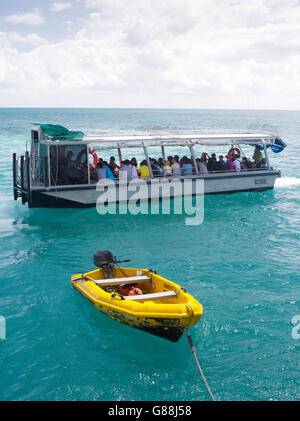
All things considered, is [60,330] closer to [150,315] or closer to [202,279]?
[150,315]

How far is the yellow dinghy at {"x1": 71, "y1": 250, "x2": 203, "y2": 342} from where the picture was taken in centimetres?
713

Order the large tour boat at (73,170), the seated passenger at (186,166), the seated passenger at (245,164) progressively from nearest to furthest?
the large tour boat at (73,170)
the seated passenger at (186,166)
the seated passenger at (245,164)

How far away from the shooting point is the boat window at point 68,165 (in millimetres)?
15008

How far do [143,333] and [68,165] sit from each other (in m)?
8.98

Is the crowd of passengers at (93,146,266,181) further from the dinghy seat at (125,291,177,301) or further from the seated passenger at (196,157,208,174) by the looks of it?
the dinghy seat at (125,291,177,301)

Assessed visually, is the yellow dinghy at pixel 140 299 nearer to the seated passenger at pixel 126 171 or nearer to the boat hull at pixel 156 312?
the boat hull at pixel 156 312

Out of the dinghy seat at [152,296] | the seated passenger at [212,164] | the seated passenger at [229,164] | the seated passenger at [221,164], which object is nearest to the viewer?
the dinghy seat at [152,296]

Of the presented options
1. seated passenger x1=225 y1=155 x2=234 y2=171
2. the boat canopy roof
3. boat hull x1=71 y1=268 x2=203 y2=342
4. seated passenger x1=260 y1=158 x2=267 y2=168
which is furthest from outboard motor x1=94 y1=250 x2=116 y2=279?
seated passenger x1=260 y1=158 x2=267 y2=168

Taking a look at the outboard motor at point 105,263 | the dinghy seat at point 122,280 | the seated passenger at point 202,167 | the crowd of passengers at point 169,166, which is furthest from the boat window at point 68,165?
the dinghy seat at point 122,280

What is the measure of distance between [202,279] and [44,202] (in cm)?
760

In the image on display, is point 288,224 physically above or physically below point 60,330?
above

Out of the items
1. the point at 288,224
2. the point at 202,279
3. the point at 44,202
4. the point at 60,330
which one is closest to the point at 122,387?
the point at 60,330

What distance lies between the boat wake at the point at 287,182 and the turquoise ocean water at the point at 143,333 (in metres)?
7.48
